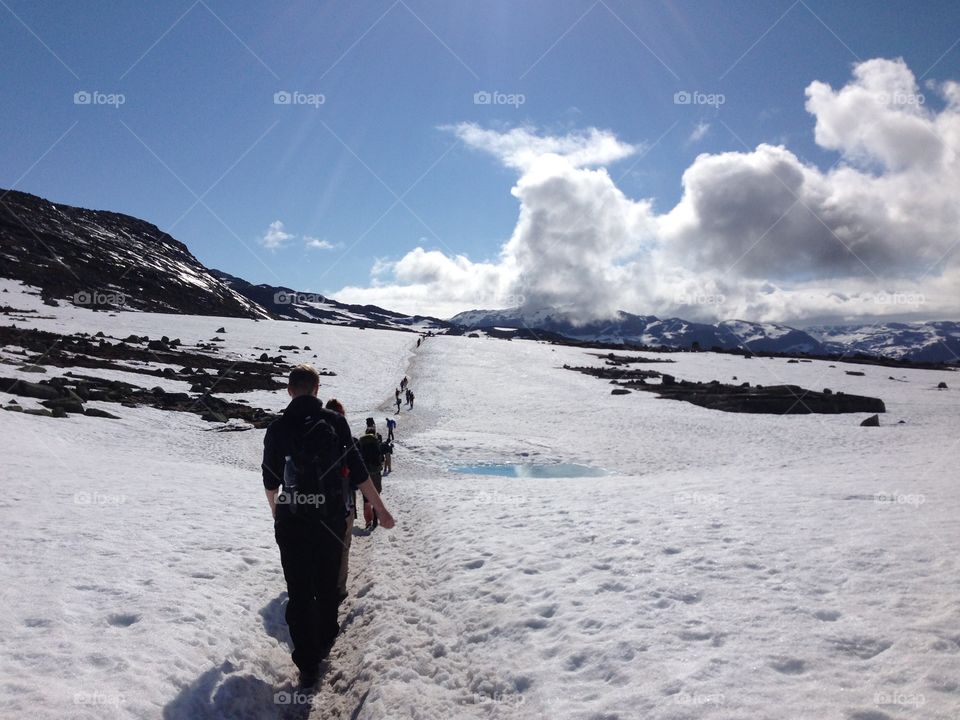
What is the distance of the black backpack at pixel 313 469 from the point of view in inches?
210

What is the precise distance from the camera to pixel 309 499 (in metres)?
5.34

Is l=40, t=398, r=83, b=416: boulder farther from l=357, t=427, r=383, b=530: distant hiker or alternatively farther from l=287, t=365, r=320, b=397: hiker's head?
l=287, t=365, r=320, b=397: hiker's head

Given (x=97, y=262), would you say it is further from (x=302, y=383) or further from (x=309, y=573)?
(x=309, y=573)

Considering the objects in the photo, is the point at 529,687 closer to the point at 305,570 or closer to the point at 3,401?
the point at 305,570

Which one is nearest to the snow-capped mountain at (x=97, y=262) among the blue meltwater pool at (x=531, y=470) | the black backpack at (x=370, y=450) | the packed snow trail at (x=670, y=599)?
the blue meltwater pool at (x=531, y=470)

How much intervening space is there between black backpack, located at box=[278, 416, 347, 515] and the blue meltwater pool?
16.0m

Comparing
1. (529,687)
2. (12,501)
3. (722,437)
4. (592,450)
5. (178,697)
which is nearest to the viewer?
(178,697)

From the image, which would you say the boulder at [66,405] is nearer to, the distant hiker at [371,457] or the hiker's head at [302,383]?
the distant hiker at [371,457]

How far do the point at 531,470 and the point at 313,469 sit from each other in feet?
60.6

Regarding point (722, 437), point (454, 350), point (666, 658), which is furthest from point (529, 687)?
point (454, 350)

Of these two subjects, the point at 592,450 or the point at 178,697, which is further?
the point at 592,450

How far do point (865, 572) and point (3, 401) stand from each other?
2812 centimetres

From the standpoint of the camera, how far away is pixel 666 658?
5430 millimetres

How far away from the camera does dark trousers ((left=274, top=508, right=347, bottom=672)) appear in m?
5.46
